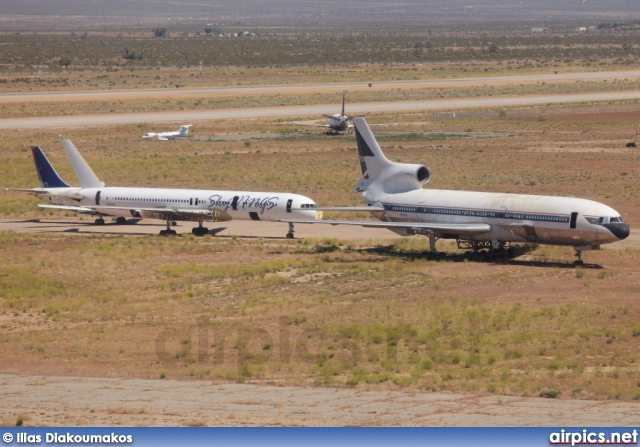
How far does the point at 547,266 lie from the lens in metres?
59.4

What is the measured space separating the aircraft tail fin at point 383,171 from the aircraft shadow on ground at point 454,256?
3659 mm

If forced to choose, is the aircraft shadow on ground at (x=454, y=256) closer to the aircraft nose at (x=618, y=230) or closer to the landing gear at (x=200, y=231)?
the aircraft nose at (x=618, y=230)

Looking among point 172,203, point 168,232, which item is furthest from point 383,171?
point 168,232

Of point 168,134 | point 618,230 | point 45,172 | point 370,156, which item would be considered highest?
point 168,134

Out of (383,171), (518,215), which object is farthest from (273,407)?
(383,171)

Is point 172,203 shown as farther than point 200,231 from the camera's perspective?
Yes

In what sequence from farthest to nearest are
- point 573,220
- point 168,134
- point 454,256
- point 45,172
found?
1. point 168,134
2. point 45,172
3. point 454,256
4. point 573,220

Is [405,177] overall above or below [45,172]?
above

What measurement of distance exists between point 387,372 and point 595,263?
25.2 m

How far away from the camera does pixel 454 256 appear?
62.9 m

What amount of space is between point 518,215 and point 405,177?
818cm

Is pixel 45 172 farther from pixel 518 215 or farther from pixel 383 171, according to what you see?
pixel 518 215

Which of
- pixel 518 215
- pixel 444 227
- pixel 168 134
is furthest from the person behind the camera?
pixel 168 134

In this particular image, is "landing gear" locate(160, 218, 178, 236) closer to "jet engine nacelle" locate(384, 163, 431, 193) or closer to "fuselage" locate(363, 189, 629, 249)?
"fuselage" locate(363, 189, 629, 249)
